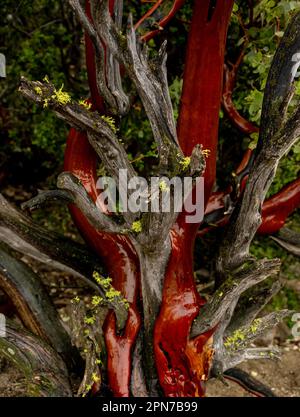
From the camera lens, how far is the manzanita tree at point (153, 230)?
121 inches

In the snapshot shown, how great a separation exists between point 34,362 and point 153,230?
1.28m

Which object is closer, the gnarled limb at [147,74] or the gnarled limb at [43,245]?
the gnarled limb at [147,74]

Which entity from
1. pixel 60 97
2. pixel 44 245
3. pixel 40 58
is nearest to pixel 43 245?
pixel 44 245

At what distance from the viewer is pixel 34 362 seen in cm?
362

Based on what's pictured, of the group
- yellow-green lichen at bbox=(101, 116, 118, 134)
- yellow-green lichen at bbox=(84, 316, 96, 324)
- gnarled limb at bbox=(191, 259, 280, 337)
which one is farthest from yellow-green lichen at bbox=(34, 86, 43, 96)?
gnarled limb at bbox=(191, 259, 280, 337)

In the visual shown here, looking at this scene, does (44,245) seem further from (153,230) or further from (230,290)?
(230,290)

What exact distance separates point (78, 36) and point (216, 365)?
3474mm

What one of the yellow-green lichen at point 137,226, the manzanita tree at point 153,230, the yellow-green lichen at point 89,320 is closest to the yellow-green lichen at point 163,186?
the manzanita tree at point 153,230

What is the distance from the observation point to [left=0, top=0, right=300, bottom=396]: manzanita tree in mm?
3082

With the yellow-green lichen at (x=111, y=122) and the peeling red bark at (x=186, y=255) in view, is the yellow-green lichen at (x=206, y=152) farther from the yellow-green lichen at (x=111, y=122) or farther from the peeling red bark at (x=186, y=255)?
the yellow-green lichen at (x=111, y=122)

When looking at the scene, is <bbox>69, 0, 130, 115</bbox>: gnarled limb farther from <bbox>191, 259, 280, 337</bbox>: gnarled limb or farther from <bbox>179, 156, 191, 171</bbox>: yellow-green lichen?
<bbox>191, 259, 280, 337</bbox>: gnarled limb

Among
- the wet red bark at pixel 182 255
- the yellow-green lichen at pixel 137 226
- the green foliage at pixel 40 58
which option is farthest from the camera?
the green foliage at pixel 40 58
